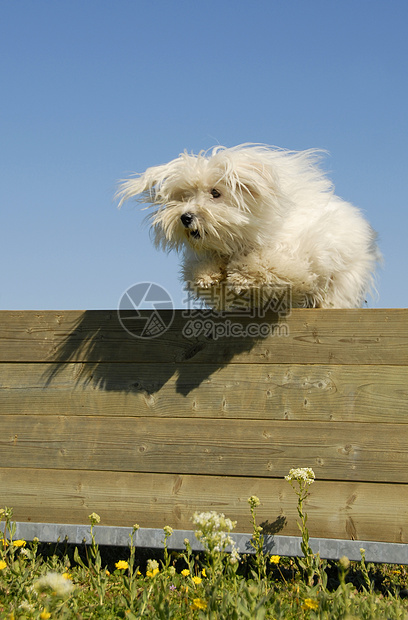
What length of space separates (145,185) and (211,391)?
1.05 metres

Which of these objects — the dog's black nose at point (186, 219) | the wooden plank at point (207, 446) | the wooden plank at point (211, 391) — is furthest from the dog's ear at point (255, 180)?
the wooden plank at point (207, 446)

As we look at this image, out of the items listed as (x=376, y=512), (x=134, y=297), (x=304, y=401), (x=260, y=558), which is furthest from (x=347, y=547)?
(x=134, y=297)

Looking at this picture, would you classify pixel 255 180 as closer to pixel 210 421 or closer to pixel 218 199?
pixel 218 199

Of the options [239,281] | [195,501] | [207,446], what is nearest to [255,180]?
[239,281]

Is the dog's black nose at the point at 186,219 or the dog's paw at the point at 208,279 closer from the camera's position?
the dog's black nose at the point at 186,219

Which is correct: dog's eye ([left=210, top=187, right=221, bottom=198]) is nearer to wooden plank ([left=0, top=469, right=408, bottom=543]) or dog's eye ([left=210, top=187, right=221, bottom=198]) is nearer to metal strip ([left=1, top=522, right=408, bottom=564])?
wooden plank ([left=0, top=469, right=408, bottom=543])

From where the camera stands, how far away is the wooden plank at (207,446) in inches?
101

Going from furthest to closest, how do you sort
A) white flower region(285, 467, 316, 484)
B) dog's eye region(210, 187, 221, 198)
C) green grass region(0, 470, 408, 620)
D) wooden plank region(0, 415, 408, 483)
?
dog's eye region(210, 187, 221, 198) → wooden plank region(0, 415, 408, 483) → white flower region(285, 467, 316, 484) → green grass region(0, 470, 408, 620)

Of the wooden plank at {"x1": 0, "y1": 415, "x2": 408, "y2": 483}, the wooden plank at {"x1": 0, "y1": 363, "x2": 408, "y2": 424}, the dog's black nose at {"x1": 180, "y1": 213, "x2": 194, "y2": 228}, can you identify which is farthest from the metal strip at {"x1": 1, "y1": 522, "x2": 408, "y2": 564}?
the dog's black nose at {"x1": 180, "y1": 213, "x2": 194, "y2": 228}

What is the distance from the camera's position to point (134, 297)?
3109 mm

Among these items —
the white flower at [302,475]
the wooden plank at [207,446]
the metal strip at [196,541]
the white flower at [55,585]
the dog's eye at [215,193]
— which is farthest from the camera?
the dog's eye at [215,193]

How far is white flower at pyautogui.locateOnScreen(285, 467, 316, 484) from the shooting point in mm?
2332

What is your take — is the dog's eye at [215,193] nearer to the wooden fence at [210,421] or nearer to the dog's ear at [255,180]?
the dog's ear at [255,180]

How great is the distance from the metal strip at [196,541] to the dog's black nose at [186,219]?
1.38m
